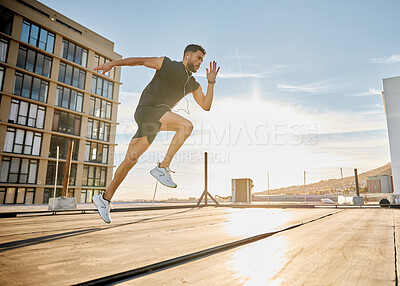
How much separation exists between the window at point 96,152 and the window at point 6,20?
810 centimetres

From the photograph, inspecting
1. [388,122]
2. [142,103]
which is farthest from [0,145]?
[388,122]

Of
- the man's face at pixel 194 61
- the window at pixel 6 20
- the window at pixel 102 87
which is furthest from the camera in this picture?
the window at pixel 102 87

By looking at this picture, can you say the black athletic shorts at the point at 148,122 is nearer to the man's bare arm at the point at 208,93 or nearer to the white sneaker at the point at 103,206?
the man's bare arm at the point at 208,93

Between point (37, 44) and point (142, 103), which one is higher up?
point (37, 44)

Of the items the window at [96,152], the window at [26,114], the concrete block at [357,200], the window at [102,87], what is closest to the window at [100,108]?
the window at [102,87]

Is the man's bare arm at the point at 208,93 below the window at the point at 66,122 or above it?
below

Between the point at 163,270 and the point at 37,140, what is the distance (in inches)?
715

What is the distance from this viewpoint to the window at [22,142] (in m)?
14.9

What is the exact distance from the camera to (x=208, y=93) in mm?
2646

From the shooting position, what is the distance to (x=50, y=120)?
16.6 metres

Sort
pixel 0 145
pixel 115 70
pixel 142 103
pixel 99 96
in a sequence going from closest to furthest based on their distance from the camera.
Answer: pixel 142 103 → pixel 0 145 → pixel 99 96 → pixel 115 70

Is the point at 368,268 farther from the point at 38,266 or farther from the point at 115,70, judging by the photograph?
the point at 115,70

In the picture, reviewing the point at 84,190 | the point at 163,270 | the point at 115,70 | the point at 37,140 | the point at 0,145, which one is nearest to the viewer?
the point at 163,270

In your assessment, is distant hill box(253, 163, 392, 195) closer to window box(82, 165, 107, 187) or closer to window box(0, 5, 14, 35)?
window box(82, 165, 107, 187)
